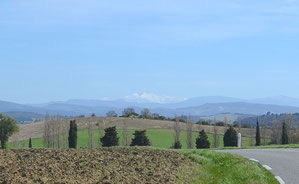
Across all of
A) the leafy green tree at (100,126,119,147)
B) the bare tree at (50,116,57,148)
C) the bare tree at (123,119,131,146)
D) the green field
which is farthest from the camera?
the bare tree at (123,119,131,146)

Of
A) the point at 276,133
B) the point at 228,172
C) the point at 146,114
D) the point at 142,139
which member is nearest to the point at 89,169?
the point at 228,172

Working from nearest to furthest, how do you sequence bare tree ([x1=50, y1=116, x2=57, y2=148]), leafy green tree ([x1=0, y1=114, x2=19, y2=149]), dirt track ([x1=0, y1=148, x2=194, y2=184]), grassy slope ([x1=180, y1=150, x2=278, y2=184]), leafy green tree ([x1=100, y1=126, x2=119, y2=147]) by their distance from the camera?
dirt track ([x1=0, y1=148, x2=194, y2=184])
grassy slope ([x1=180, y1=150, x2=278, y2=184])
leafy green tree ([x1=100, y1=126, x2=119, y2=147])
leafy green tree ([x1=0, y1=114, x2=19, y2=149])
bare tree ([x1=50, y1=116, x2=57, y2=148])

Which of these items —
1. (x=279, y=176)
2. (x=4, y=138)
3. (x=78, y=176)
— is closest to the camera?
(x=78, y=176)

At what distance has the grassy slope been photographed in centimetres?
1439

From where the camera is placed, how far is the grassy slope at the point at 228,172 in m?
14.4

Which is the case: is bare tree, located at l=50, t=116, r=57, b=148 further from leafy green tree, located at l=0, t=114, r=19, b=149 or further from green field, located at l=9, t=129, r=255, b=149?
leafy green tree, located at l=0, t=114, r=19, b=149

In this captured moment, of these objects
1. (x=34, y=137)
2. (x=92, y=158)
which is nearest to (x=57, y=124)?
(x=34, y=137)

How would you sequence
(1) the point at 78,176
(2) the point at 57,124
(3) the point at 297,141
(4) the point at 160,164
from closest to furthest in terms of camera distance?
(1) the point at 78,176 → (4) the point at 160,164 → (3) the point at 297,141 → (2) the point at 57,124

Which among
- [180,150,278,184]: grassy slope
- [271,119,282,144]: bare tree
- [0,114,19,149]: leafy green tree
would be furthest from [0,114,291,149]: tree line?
[180,150,278,184]: grassy slope

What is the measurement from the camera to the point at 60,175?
1251cm

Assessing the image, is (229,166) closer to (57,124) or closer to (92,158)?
(92,158)

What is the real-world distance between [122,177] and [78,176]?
4.03ft

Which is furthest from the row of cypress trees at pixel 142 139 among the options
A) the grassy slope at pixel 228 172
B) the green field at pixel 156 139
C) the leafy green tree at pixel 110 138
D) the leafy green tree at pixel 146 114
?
the leafy green tree at pixel 146 114

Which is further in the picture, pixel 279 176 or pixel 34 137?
pixel 34 137
